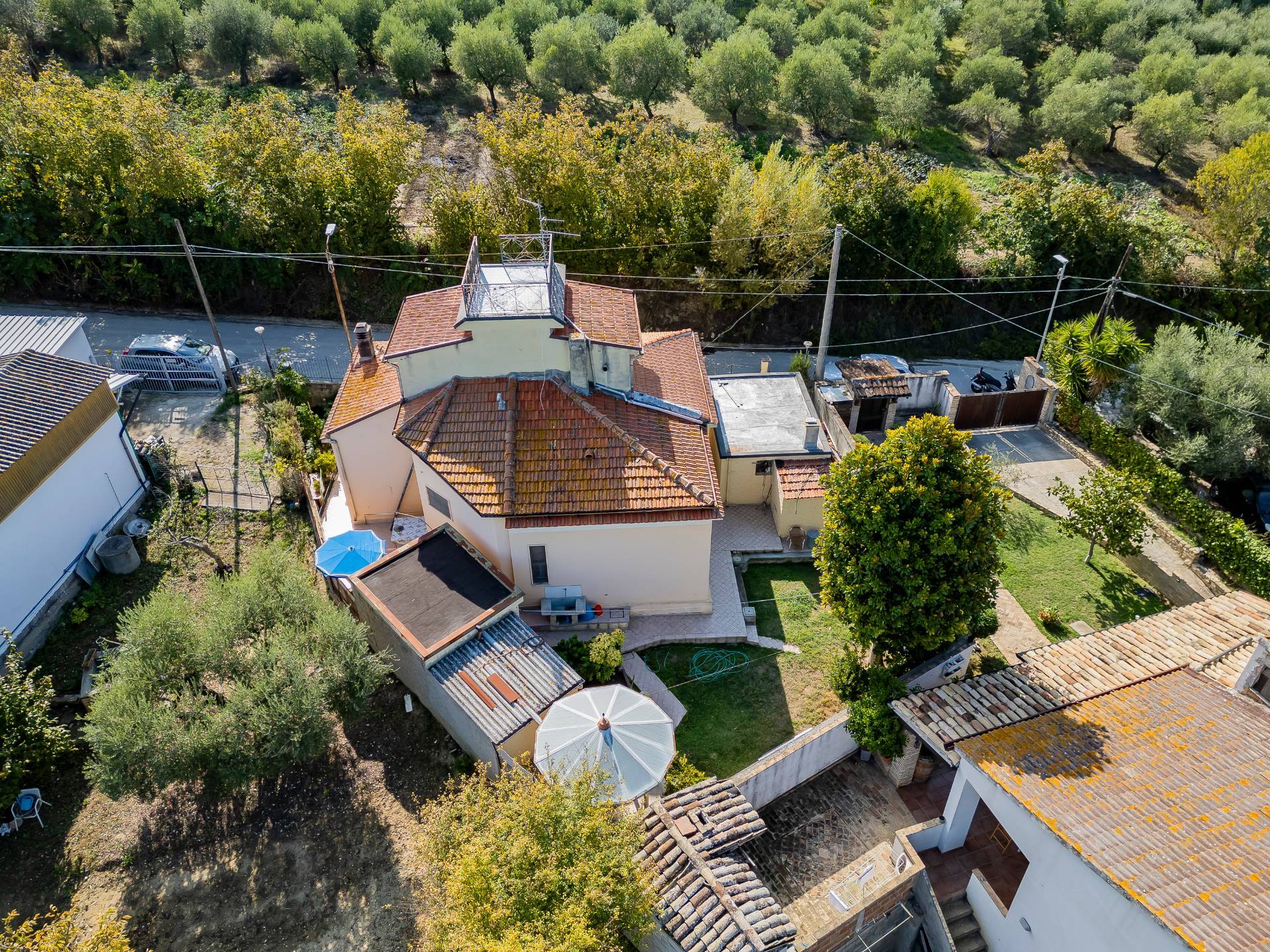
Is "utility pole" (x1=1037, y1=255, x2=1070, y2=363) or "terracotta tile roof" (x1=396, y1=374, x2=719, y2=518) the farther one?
"utility pole" (x1=1037, y1=255, x2=1070, y2=363)

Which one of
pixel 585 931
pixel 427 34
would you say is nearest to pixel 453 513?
pixel 585 931

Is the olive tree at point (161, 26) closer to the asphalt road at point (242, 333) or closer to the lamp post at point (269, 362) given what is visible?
the asphalt road at point (242, 333)

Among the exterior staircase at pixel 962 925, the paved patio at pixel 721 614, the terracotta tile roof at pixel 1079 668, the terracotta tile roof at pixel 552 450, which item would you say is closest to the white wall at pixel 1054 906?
the exterior staircase at pixel 962 925

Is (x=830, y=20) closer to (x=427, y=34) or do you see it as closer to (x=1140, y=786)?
(x=427, y=34)

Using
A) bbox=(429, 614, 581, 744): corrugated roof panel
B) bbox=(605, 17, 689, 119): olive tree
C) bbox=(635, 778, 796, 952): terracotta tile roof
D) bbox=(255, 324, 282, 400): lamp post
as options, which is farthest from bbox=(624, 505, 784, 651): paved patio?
bbox=(605, 17, 689, 119): olive tree

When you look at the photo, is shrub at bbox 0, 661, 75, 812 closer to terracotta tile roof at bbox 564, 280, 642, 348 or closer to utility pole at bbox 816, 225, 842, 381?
terracotta tile roof at bbox 564, 280, 642, 348

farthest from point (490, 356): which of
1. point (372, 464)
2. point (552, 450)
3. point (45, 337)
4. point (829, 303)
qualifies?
point (45, 337)
